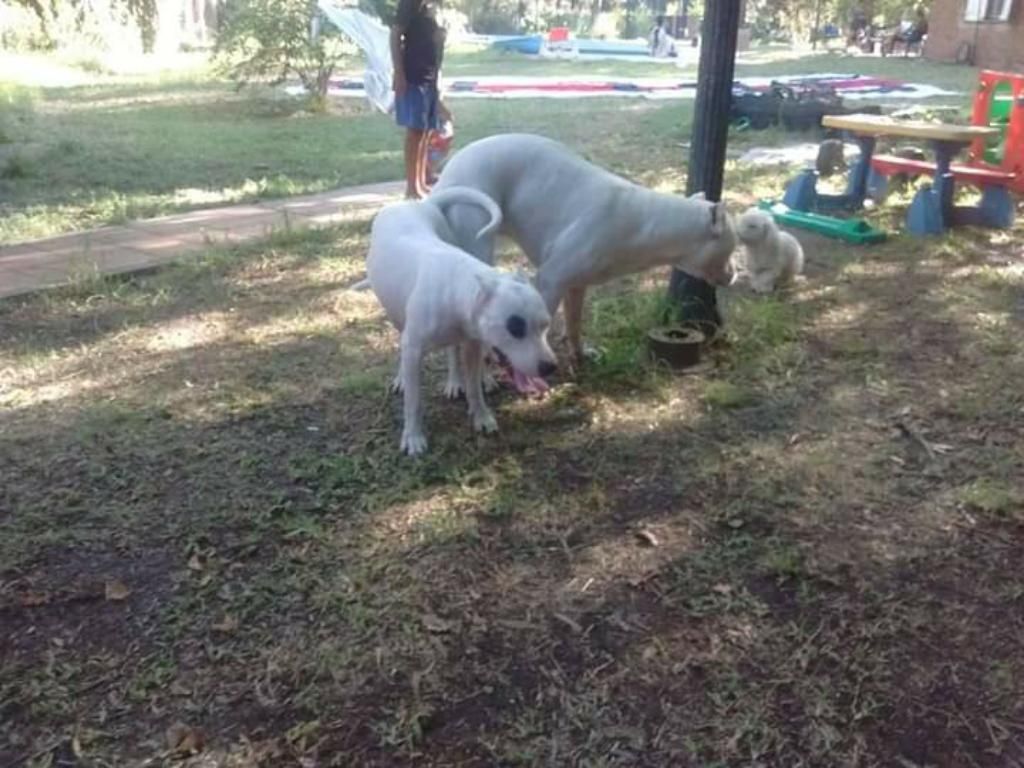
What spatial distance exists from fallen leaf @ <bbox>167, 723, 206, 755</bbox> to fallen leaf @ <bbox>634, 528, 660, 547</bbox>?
133 cm

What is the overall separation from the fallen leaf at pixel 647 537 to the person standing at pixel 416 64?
450 cm

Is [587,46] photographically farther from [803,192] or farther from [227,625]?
[227,625]

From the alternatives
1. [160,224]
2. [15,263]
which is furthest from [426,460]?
[160,224]

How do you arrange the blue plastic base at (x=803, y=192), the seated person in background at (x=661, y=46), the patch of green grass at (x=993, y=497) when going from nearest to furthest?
the patch of green grass at (x=993, y=497), the blue plastic base at (x=803, y=192), the seated person in background at (x=661, y=46)

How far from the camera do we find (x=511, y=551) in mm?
2854

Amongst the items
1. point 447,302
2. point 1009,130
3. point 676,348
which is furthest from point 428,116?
point 1009,130

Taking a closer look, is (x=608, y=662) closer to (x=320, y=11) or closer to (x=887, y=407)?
(x=887, y=407)

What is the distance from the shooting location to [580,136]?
407 inches

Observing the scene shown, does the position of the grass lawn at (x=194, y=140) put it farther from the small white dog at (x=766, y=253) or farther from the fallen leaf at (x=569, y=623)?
the fallen leaf at (x=569, y=623)

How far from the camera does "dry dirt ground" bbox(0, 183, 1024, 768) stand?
2.20m

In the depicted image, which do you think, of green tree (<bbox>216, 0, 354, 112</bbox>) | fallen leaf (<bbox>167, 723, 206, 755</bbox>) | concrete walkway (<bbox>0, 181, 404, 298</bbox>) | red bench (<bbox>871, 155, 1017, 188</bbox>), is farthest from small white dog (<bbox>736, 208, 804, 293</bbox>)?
green tree (<bbox>216, 0, 354, 112</bbox>)

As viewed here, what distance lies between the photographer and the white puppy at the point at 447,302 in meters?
2.98

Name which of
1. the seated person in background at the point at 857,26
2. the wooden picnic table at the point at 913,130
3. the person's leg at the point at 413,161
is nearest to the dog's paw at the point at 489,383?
the person's leg at the point at 413,161

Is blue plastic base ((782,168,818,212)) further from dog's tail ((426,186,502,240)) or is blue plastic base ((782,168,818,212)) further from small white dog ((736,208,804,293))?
dog's tail ((426,186,502,240))
